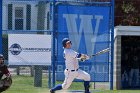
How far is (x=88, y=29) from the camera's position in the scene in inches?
794

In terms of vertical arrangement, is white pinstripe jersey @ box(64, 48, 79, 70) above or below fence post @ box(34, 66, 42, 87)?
above

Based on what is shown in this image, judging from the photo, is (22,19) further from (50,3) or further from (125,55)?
(125,55)

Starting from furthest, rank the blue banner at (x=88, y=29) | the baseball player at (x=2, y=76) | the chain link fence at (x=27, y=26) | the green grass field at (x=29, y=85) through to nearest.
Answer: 1. the blue banner at (x=88, y=29)
2. the chain link fence at (x=27, y=26)
3. the green grass field at (x=29, y=85)
4. the baseball player at (x=2, y=76)

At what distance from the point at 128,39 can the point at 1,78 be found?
28.4ft

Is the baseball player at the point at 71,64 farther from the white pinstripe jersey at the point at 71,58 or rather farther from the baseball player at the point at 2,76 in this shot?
the baseball player at the point at 2,76

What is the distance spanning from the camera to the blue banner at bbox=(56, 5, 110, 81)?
2008 cm

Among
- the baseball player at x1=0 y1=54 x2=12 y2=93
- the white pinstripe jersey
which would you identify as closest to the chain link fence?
the baseball player at x1=0 y1=54 x2=12 y2=93

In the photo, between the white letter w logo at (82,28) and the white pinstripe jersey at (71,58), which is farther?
the white letter w logo at (82,28)

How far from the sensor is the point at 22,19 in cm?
1988

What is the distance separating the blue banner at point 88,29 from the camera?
65.9 feet

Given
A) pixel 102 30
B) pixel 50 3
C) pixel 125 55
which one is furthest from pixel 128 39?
pixel 50 3

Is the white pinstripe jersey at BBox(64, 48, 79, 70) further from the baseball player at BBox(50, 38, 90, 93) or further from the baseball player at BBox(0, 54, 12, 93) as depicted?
the baseball player at BBox(0, 54, 12, 93)

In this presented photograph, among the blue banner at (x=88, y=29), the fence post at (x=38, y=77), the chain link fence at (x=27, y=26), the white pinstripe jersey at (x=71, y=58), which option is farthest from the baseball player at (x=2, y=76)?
the blue banner at (x=88, y=29)

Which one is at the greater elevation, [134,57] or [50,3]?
[50,3]
